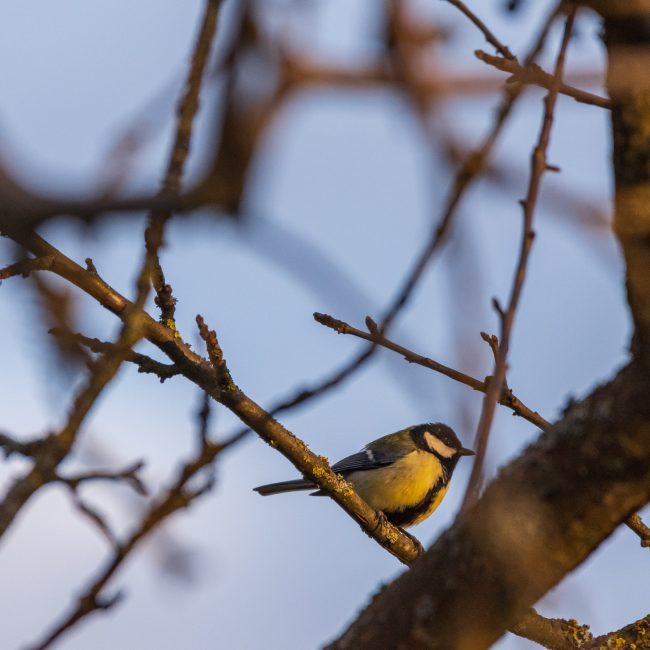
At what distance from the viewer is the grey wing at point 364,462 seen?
327 inches

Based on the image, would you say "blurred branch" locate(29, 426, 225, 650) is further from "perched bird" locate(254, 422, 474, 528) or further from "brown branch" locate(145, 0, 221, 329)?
"perched bird" locate(254, 422, 474, 528)

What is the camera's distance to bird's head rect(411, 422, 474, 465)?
873 centimetres

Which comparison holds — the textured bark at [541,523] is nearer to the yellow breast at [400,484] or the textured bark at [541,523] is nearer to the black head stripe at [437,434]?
the yellow breast at [400,484]

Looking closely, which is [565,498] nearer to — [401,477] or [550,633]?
[550,633]

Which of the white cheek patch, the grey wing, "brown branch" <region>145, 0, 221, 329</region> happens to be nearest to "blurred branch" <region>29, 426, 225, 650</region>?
"brown branch" <region>145, 0, 221, 329</region>

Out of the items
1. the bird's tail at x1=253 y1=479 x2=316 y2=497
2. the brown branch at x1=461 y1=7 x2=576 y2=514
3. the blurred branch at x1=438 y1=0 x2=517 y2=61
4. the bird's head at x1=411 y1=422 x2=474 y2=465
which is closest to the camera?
the brown branch at x1=461 y1=7 x2=576 y2=514

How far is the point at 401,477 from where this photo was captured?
807 centimetres

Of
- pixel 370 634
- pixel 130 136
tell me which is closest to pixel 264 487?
pixel 370 634

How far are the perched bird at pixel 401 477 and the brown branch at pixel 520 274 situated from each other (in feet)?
19.3

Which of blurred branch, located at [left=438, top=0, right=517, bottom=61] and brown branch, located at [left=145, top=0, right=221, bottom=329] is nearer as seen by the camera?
brown branch, located at [left=145, top=0, right=221, bottom=329]

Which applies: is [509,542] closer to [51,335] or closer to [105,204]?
[51,335]

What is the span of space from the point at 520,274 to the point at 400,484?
6.36 meters

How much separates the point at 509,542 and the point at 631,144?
939 millimetres

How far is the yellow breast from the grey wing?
0.07 metres
